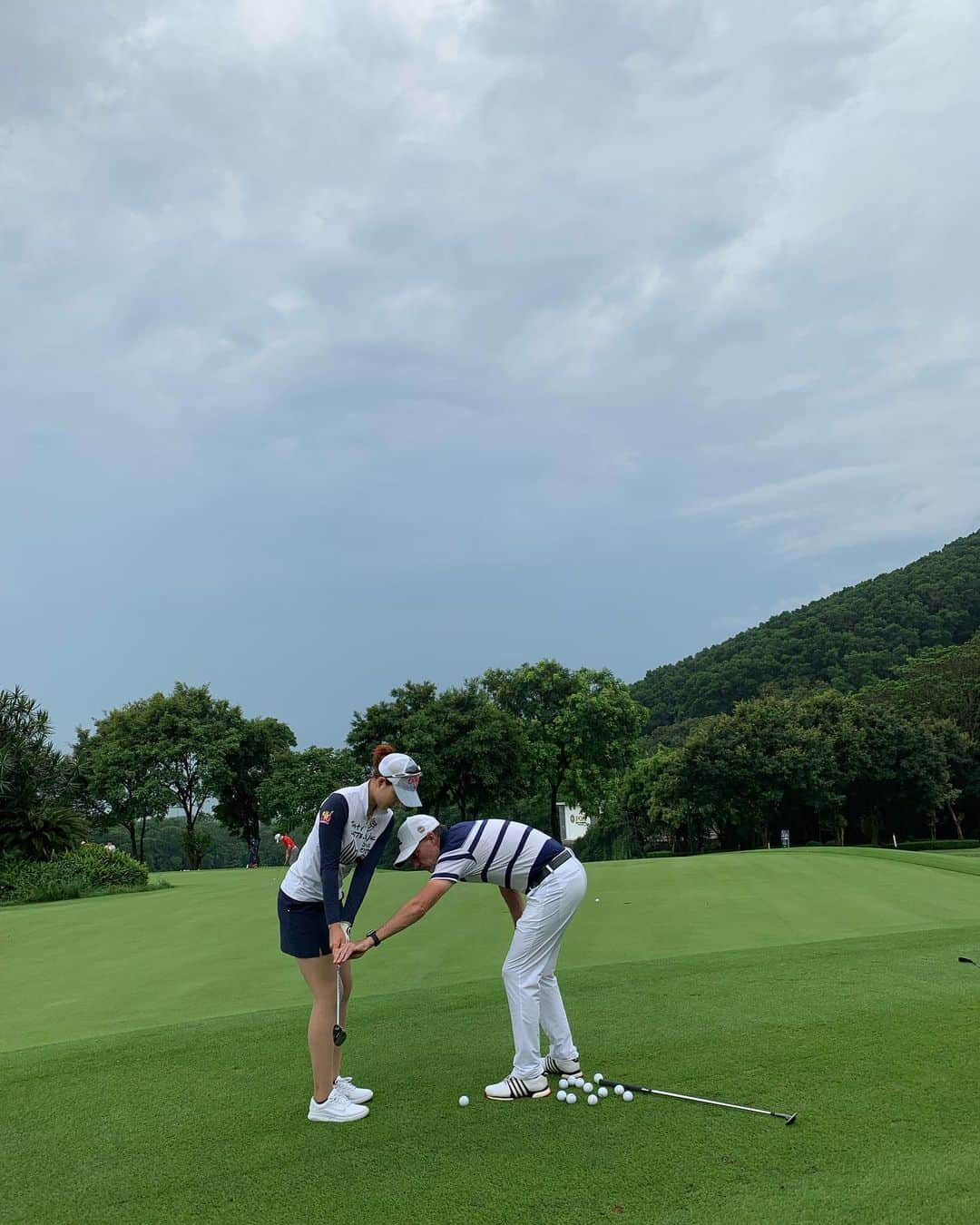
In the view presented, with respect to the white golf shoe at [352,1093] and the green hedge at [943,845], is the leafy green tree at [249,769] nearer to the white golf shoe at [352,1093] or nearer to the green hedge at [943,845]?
the green hedge at [943,845]

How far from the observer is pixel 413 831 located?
17.7 feet

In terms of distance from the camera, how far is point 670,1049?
239 inches

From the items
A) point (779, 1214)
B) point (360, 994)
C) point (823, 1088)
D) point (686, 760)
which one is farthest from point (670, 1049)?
point (686, 760)

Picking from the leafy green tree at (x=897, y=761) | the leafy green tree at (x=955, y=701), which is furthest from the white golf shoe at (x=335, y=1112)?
the leafy green tree at (x=955, y=701)

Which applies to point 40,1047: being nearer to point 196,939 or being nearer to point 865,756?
point 196,939

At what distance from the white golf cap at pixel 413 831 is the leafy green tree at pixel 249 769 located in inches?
1745

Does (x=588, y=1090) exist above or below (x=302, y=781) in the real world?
below

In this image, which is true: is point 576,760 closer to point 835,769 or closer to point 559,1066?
point 835,769

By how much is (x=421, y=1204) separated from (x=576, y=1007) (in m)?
3.73

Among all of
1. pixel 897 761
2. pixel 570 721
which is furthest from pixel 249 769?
pixel 897 761

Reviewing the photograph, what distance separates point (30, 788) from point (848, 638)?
60.8 m

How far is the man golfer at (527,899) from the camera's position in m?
5.39

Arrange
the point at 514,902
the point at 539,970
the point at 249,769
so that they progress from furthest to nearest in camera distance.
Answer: the point at 249,769 < the point at 514,902 < the point at 539,970

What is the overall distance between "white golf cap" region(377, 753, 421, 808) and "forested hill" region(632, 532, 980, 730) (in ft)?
216
